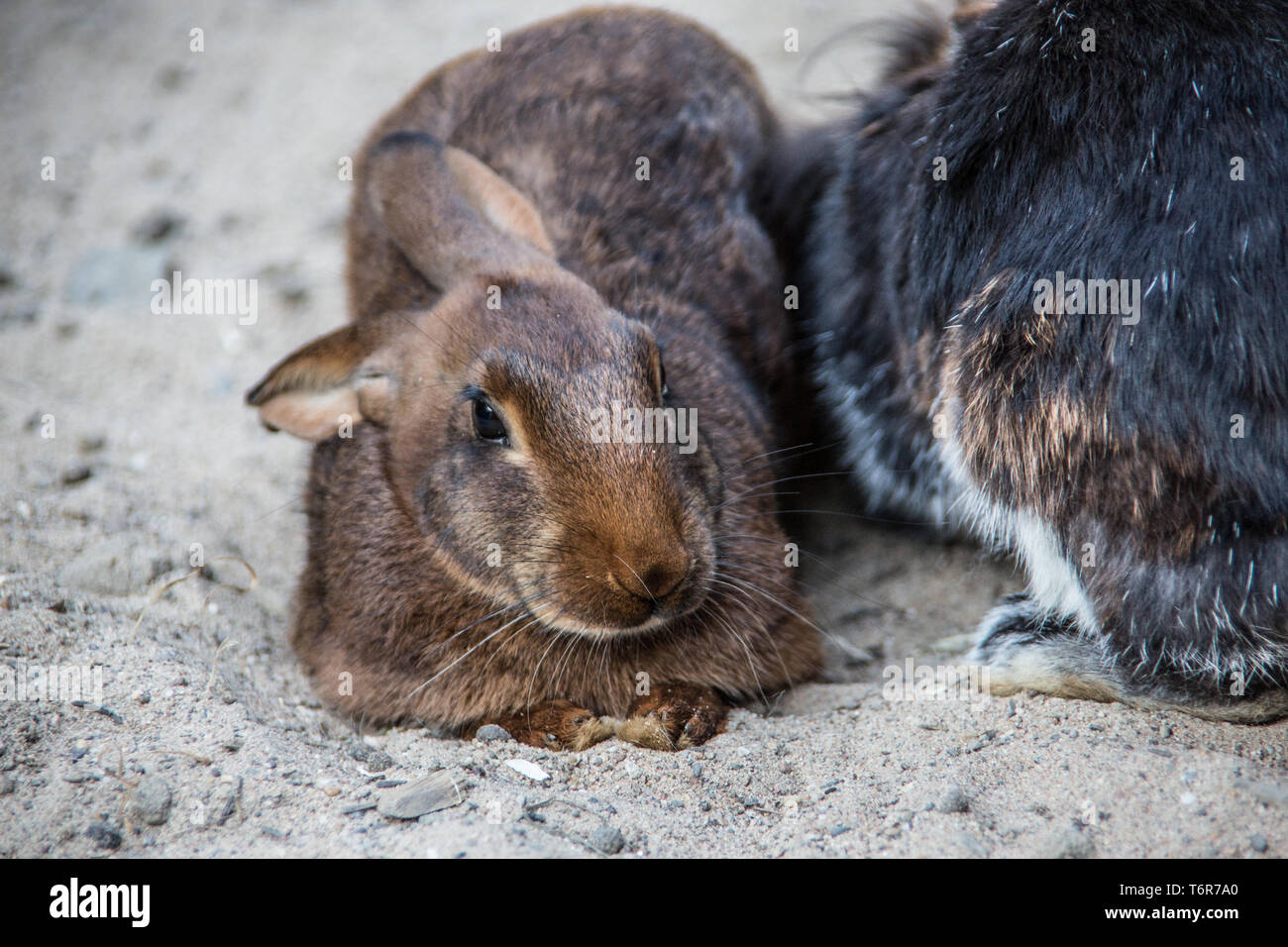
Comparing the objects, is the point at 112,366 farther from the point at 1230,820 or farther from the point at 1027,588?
the point at 1230,820

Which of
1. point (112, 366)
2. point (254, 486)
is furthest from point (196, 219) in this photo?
point (254, 486)

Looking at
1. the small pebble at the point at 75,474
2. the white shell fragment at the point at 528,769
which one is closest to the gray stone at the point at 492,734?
the white shell fragment at the point at 528,769

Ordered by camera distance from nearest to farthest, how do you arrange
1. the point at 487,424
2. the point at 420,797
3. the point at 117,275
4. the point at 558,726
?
the point at 420,797 < the point at 487,424 < the point at 558,726 < the point at 117,275

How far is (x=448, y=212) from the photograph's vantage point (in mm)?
4066

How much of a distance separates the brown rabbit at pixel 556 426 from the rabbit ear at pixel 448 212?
0.4 inches

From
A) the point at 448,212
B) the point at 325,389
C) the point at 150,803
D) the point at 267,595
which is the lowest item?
the point at 150,803

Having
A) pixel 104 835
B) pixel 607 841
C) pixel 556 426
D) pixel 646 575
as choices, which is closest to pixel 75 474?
pixel 104 835

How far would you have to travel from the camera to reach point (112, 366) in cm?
574

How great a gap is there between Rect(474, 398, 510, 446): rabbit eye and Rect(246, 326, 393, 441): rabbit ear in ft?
1.84

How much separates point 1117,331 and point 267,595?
121 inches

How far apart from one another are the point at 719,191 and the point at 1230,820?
9.69 feet

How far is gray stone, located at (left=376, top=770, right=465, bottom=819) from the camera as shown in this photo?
3115mm

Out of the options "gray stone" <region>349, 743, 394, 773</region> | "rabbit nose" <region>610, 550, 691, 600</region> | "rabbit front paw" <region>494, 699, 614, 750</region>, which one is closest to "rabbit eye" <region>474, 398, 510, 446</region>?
"rabbit nose" <region>610, 550, 691, 600</region>

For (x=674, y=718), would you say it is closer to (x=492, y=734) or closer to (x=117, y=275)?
(x=492, y=734)
